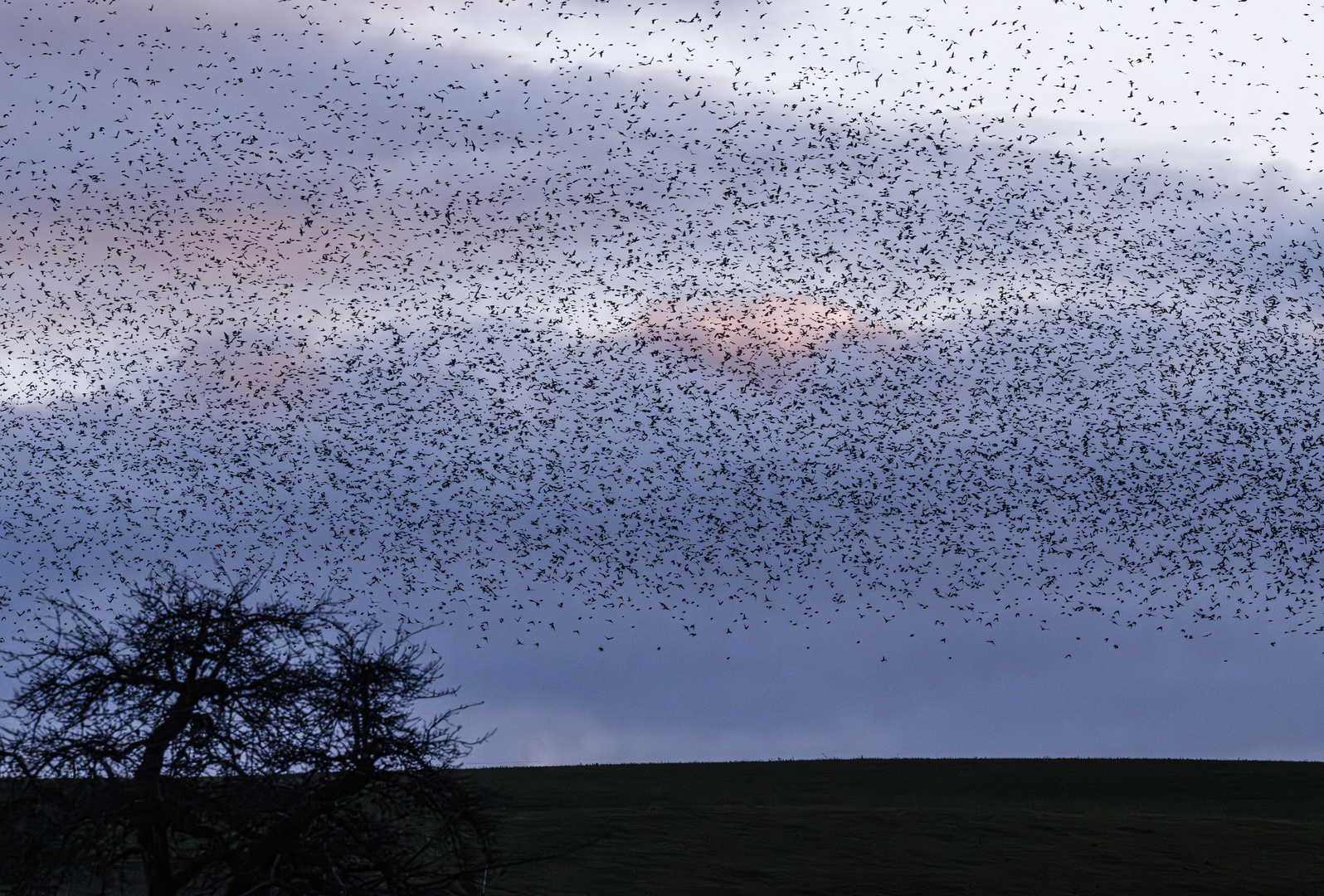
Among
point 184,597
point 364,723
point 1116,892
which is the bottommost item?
point 1116,892

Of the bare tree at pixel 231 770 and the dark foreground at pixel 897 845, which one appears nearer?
the bare tree at pixel 231 770

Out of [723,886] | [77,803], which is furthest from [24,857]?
[723,886]

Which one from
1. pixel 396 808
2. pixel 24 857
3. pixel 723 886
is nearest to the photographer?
pixel 24 857

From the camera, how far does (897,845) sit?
29297 millimetres

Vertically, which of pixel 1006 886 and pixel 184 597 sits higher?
pixel 184 597

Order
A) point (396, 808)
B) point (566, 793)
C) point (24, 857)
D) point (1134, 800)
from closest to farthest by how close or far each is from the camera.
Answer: point (24, 857)
point (396, 808)
point (566, 793)
point (1134, 800)

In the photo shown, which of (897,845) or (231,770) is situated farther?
(897,845)

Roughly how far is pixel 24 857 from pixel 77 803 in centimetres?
69

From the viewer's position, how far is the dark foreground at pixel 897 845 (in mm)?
25047

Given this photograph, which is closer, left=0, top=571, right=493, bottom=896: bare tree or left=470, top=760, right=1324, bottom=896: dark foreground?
left=0, top=571, right=493, bottom=896: bare tree

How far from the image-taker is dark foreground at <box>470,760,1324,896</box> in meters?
25.0

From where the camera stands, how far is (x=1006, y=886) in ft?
81.6

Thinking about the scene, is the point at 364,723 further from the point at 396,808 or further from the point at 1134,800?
the point at 1134,800

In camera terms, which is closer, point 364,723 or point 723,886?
point 364,723
